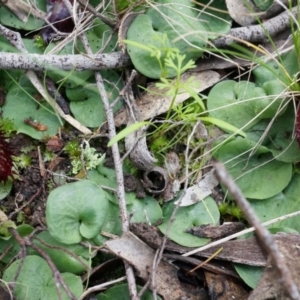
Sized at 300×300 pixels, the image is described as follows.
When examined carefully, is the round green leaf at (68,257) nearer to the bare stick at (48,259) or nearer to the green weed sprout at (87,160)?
the bare stick at (48,259)

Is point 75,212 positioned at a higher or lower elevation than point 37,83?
lower

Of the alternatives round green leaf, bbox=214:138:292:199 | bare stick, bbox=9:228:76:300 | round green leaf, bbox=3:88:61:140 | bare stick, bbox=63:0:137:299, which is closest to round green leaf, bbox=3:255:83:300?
bare stick, bbox=9:228:76:300

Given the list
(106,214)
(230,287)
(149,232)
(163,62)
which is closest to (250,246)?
(230,287)

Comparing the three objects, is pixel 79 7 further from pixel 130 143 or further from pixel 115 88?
pixel 130 143

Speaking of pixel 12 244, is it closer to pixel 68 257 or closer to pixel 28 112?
pixel 68 257

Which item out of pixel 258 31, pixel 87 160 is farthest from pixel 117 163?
pixel 258 31

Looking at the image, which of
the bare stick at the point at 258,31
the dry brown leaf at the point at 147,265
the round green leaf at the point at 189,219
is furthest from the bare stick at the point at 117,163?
the bare stick at the point at 258,31
